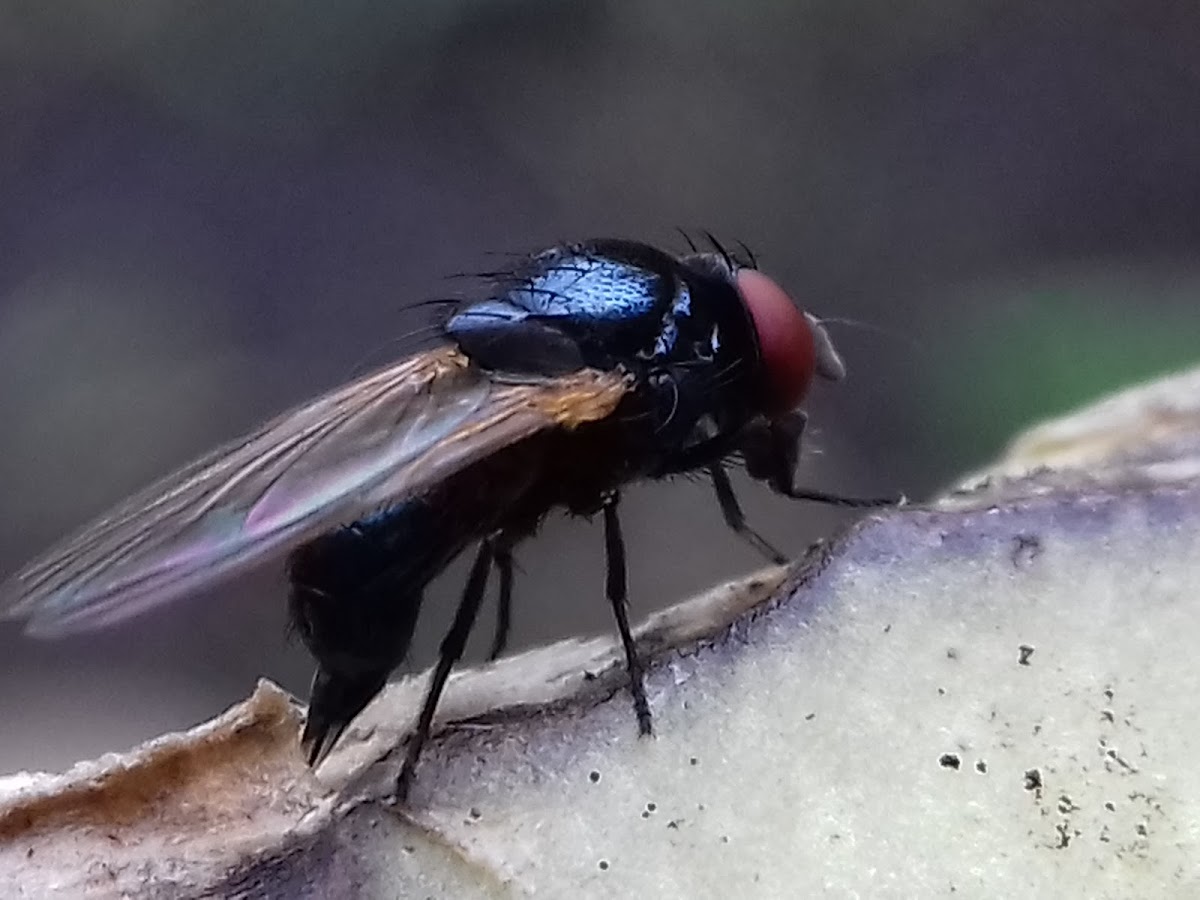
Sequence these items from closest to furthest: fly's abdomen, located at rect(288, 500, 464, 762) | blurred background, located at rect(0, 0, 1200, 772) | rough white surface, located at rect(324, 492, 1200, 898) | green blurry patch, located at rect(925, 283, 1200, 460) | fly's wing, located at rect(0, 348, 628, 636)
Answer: rough white surface, located at rect(324, 492, 1200, 898), fly's wing, located at rect(0, 348, 628, 636), fly's abdomen, located at rect(288, 500, 464, 762), green blurry patch, located at rect(925, 283, 1200, 460), blurred background, located at rect(0, 0, 1200, 772)

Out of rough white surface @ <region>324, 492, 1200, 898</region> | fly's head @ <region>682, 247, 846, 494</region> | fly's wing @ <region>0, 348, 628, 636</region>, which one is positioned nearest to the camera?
rough white surface @ <region>324, 492, 1200, 898</region>

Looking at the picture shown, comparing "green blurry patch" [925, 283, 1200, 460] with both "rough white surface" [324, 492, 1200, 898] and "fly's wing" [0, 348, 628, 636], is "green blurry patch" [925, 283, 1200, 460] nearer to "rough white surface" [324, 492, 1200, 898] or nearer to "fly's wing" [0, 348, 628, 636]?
"fly's wing" [0, 348, 628, 636]

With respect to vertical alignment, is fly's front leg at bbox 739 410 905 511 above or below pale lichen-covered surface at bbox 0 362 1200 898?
below

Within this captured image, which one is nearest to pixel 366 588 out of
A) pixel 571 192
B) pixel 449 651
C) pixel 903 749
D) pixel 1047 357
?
pixel 449 651

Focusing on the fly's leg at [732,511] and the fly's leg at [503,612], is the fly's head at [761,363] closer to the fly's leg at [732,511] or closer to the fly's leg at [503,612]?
the fly's leg at [732,511]

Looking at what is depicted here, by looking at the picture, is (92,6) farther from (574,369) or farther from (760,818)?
(760,818)

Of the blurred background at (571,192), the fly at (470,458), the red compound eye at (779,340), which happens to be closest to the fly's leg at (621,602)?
the fly at (470,458)

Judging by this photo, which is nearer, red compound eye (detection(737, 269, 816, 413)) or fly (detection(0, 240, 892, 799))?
fly (detection(0, 240, 892, 799))

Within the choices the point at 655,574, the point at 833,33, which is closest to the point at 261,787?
the point at 655,574

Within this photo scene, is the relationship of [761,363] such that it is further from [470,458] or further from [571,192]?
[571,192]

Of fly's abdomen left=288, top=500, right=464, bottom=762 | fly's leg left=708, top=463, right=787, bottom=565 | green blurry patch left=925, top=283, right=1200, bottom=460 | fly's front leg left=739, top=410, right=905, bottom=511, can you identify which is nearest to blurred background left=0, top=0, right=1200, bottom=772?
green blurry patch left=925, top=283, right=1200, bottom=460
